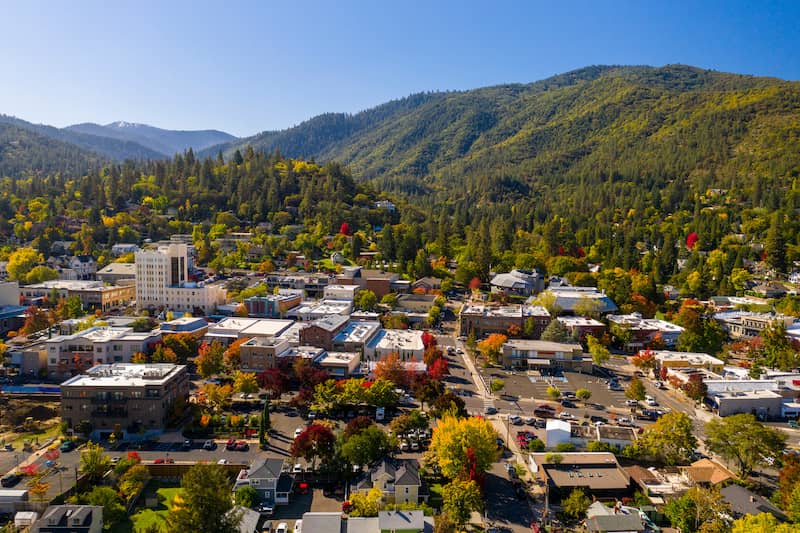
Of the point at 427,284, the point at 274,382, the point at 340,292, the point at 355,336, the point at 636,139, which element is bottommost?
the point at 274,382

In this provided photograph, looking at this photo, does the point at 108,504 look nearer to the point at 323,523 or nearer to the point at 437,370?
the point at 323,523

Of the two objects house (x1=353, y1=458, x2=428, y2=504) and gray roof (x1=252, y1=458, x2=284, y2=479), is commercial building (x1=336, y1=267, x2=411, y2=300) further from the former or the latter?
gray roof (x1=252, y1=458, x2=284, y2=479)

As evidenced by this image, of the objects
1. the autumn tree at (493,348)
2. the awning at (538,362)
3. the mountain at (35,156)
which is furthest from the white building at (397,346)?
the mountain at (35,156)

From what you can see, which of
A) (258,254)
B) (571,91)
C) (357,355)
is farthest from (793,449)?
(571,91)

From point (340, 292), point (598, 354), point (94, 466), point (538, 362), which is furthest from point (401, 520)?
point (340, 292)

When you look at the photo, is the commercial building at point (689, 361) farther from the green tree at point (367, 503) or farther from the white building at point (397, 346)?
the green tree at point (367, 503)

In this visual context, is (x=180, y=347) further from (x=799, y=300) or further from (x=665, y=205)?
(x=665, y=205)
